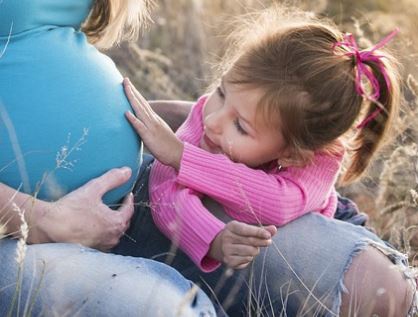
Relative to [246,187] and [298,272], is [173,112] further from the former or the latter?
[298,272]

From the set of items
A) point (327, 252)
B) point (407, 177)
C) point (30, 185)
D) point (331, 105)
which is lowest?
point (407, 177)

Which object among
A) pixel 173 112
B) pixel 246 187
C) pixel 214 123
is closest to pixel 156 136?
pixel 214 123

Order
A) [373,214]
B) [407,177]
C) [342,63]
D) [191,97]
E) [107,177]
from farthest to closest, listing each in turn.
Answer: [191,97], [373,214], [407,177], [342,63], [107,177]

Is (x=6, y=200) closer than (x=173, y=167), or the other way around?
(x=6, y=200)

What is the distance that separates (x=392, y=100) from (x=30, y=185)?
1168 millimetres

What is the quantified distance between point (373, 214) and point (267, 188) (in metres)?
1.35

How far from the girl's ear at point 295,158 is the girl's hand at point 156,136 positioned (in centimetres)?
31

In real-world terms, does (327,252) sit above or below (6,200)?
below

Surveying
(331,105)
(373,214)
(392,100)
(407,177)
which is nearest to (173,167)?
(331,105)

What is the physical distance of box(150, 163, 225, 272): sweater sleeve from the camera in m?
2.61

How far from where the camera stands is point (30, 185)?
252cm

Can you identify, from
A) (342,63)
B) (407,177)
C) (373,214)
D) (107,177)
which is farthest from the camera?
(373,214)

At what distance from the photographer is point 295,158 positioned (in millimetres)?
2725

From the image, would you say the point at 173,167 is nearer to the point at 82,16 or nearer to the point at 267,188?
the point at 267,188
